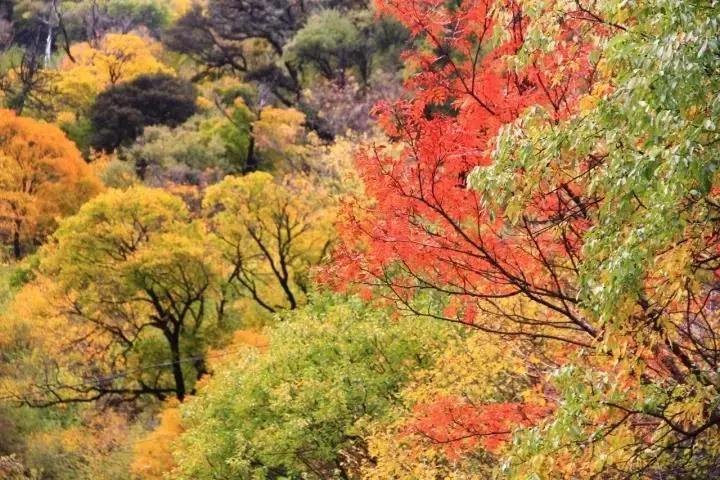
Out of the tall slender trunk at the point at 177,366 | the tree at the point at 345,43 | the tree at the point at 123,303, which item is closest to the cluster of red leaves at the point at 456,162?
the tree at the point at 123,303

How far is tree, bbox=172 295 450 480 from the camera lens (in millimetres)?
15641

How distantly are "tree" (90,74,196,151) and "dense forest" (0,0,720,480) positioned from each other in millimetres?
133

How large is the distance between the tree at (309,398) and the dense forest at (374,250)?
2.7 inches

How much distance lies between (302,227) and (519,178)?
65.8 feet

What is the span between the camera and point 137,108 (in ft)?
142

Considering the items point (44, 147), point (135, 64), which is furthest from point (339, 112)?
point (135, 64)

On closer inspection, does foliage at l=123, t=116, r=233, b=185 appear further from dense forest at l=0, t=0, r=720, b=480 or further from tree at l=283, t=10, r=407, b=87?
tree at l=283, t=10, r=407, b=87

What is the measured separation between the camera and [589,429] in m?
6.91

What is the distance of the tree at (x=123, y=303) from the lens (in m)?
24.0

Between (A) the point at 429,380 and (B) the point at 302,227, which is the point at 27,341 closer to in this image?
(B) the point at 302,227

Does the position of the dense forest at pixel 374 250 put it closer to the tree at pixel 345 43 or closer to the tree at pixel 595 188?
the tree at pixel 595 188

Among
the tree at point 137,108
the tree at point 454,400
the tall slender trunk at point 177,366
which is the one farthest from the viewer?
the tree at point 137,108

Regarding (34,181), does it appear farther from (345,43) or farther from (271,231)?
(345,43)

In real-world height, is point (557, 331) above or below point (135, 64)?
below
